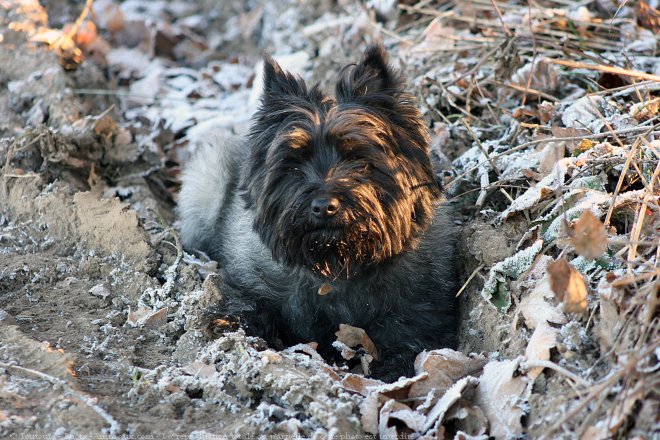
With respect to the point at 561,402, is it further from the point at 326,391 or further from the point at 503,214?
the point at 503,214

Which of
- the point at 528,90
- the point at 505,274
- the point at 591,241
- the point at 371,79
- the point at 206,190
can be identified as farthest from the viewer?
the point at 206,190

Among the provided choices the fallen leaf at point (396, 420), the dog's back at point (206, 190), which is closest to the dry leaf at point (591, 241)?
the fallen leaf at point (396, 420)

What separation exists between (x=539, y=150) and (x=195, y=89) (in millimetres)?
4570

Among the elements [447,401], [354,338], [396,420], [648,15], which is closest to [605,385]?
[447,401]

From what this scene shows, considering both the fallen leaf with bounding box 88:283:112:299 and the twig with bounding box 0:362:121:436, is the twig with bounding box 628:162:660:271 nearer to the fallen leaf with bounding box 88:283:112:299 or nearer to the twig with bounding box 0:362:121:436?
the twig with bounding box 0:362:121:436

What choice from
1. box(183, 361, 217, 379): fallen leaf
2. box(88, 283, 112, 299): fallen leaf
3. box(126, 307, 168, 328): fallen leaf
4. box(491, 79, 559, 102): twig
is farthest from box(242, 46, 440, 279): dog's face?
box(491, 79, 559, 102): twig

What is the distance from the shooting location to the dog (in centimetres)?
428

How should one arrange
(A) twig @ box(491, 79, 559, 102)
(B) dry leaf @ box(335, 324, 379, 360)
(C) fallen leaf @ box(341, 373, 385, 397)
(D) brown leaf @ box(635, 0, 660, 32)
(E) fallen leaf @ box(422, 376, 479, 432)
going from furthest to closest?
(D) brown leaf @ box(635, 0, 660, 32) < (A) twig @ box(491, 79, 559, 102) < (B) dry leaf @ box(335, 324, 379, 360) < (C) fallen leaf @ box(341, 373, 385, 397) < (E) fallen leaf @ box(422, 376, 479, 432)

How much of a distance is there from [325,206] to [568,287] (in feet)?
4.40

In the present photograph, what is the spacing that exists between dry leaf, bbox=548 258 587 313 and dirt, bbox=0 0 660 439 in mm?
124

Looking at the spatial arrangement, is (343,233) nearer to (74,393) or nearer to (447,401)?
(447,401)

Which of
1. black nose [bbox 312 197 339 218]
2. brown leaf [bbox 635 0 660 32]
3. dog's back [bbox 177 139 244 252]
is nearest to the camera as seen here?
black nose [bbox 312 197 339 218]

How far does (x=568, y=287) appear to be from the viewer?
3.34 m

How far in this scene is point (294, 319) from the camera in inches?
195
